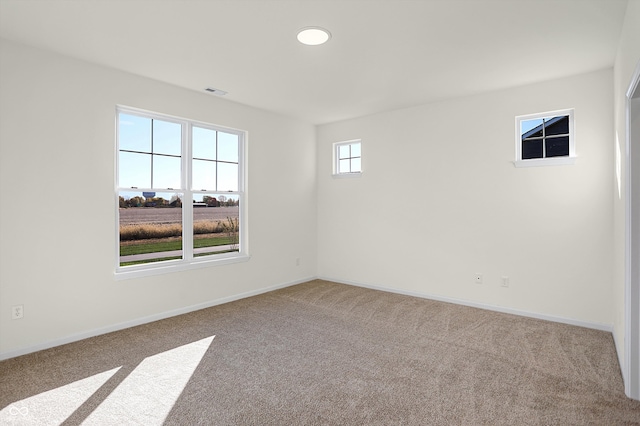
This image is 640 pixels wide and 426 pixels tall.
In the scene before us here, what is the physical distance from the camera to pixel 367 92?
4.30 meters

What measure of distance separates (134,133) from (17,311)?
6.51 ft

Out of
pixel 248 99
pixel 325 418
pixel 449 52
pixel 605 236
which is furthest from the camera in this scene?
pixel 248 99

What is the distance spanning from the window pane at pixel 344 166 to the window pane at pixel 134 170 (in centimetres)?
297

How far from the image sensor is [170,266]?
4098mm

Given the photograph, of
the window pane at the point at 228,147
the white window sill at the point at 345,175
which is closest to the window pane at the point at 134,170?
the window pane at the point at 228,147

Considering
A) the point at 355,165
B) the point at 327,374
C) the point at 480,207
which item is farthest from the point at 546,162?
the point at 327,374

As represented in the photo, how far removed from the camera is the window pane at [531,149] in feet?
13.1

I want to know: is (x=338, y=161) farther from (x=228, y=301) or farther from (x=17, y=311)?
(x=17, y=311)

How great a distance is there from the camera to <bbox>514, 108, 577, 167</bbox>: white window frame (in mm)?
3760

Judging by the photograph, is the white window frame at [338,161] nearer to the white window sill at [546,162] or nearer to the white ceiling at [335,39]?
the white ceiling at [335,39]

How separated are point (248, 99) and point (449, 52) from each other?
2530 mm

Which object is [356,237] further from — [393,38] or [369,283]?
[393,38]

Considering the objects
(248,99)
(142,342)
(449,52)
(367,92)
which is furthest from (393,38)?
(142,342)

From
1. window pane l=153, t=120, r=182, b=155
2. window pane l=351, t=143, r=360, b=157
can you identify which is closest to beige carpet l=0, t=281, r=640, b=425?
window pane l=153, t=120, r=182, b=155
